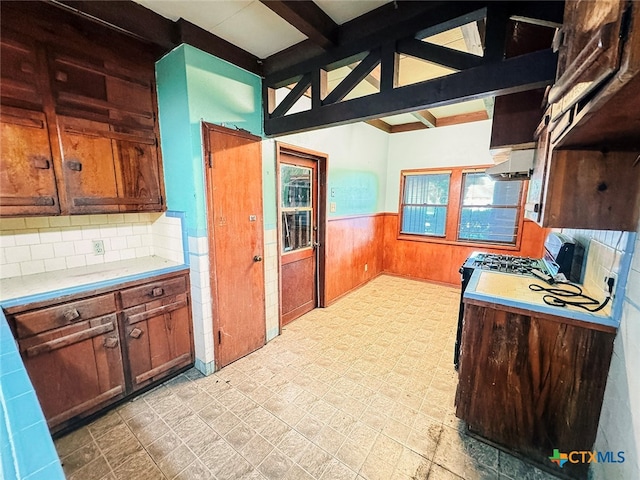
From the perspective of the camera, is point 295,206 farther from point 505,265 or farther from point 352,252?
point 505,265

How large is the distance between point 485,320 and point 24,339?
2627 mm

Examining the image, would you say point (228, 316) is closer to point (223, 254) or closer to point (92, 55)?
point (223, 254)

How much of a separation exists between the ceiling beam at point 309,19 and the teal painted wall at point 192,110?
30.0 inches

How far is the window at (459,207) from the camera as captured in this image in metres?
3.99

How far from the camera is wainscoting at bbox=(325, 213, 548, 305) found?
3.68 m

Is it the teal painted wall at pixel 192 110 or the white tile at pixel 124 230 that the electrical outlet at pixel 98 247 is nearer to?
the white tile at pixel 124 230

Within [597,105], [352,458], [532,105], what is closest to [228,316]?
[352,458]

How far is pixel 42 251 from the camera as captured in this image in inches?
74.7

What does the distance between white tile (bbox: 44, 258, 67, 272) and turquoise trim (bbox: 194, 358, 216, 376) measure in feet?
4.14

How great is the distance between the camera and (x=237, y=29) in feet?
6.02

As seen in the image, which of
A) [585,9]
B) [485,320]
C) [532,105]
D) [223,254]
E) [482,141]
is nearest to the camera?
[585,9]

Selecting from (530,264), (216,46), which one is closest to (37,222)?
(216,46)

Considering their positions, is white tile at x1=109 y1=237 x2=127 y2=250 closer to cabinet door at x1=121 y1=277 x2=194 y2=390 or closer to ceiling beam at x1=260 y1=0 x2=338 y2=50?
cabinet door at x1=121 y1=277 x2=194 y2=390

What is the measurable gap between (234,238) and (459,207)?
3630 millimetres
